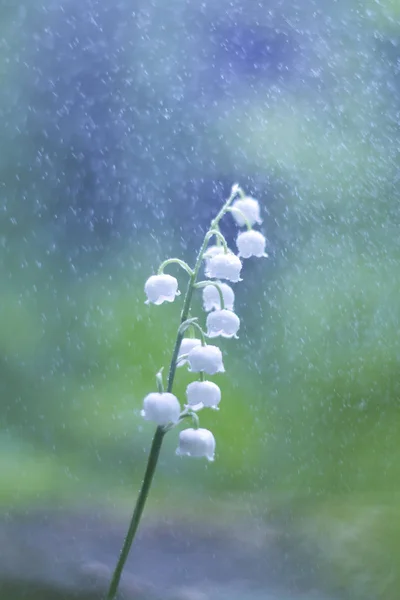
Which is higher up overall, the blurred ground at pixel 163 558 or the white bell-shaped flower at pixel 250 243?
the white bell-shaped flower at pixel 250 243

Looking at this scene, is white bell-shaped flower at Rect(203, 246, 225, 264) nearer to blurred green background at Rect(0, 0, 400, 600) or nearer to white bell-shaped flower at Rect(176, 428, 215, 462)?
white bell-shaped flower at Rect(176, 428, 215, 462)

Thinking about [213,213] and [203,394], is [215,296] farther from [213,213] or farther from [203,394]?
[213,213]

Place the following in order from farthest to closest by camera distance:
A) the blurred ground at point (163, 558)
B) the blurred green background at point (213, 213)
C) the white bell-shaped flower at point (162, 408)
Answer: the blurred green background at point (213, 213) < the blurred ground at point (163, 558) < the white bell-shaped flower at point (162, 408)

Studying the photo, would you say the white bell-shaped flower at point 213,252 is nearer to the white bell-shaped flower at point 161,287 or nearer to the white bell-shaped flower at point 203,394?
the white bell-shaped flower at point 161,287

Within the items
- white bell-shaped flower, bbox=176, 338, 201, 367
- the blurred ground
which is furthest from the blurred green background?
white bell-shaped flower, bbox=176, 338, 201, 367

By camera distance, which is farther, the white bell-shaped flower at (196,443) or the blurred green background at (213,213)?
the blurred green background at (213,213)

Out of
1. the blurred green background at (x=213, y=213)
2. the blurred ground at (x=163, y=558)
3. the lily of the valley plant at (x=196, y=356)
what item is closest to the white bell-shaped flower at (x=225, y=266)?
the lily of the valley plant at (x=196, y=356)

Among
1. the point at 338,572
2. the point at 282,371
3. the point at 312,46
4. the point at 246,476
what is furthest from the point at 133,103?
the point at 338,572
